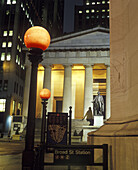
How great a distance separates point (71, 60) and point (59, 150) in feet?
129

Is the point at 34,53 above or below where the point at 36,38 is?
below

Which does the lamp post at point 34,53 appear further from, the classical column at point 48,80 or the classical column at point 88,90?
the classical column at point 48,80

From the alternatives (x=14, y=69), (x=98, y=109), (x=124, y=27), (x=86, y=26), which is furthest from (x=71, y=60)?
(x=86, y=26)

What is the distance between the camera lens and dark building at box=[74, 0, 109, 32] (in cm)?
9731

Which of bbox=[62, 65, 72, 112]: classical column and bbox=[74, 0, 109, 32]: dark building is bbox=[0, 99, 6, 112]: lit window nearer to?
bbox=[62, 65, 72, 112]: classical column

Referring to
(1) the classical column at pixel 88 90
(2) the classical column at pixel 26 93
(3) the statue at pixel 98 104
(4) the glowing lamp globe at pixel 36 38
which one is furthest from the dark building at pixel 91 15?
(4) the glowing lamp globe at pixel 36 38

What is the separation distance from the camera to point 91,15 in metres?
98.8

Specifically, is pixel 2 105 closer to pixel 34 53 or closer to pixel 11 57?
pixel 11 57

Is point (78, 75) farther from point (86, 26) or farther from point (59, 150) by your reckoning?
point (86, 26)

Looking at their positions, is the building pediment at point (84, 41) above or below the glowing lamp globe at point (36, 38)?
above

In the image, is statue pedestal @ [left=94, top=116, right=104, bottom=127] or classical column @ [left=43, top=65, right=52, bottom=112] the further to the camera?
classical column @ [left=43, top=65, right=52, bottom=112]

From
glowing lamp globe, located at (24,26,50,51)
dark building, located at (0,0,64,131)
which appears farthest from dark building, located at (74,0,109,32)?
glowing lamp globe, located at (24,26,50,51)

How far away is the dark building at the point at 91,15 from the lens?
97312 millimetres

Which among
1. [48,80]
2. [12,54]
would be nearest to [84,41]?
[48,80]
